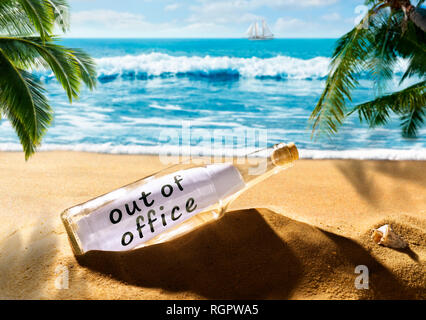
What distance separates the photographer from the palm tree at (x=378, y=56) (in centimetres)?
292

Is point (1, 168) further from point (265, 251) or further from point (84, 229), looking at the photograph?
point (265, 251)

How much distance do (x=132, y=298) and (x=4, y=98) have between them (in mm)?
2351

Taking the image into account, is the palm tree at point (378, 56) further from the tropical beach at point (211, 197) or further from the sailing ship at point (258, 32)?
the sailing ship at point (258, 32)

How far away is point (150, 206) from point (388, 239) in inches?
34.9

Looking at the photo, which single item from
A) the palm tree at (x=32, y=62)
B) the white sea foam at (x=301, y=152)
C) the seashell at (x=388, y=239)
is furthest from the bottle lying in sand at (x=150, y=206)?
the white sea foam at (x=301, y=152)

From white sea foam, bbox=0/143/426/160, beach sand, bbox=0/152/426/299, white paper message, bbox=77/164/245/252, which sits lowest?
white sea foam, bbox=0/143/426/160

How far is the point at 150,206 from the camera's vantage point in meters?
0.90

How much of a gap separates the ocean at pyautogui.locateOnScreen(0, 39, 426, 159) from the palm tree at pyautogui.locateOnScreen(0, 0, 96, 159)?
64.0 inches

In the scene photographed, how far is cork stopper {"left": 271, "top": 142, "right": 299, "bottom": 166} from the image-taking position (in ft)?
3.20

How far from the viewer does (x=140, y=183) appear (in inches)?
39.1

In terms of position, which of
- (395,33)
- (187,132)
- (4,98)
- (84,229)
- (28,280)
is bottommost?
(187,132)

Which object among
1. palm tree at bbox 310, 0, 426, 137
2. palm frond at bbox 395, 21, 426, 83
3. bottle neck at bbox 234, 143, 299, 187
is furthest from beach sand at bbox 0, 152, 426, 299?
palm frond at bbox 395, 21, 426, 83

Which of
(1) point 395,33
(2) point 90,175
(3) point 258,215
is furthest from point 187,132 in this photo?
(3) point 258,215

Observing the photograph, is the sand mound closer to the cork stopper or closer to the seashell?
the seashell
